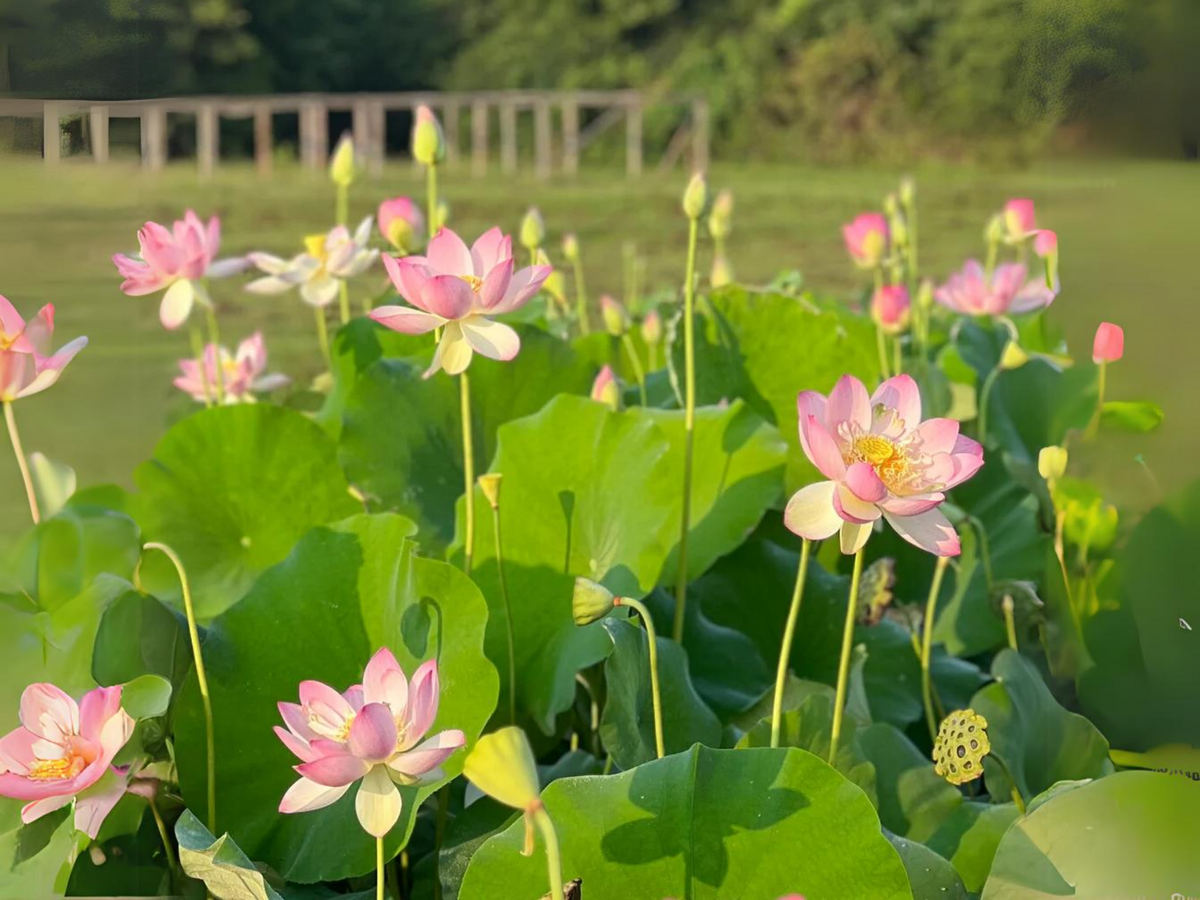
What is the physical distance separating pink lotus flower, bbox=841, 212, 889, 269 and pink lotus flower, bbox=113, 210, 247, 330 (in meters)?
0.47

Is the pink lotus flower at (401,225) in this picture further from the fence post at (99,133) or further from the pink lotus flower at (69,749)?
the pink lotus flower at (69,749)

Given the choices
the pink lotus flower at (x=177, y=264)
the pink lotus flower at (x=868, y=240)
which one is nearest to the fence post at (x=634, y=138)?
the pink lotus flower at (x=868, y=240)

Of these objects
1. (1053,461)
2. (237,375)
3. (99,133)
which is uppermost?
(99,133)

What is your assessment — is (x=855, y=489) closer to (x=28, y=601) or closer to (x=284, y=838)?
(x=284, y=838)

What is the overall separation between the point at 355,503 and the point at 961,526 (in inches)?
12.7

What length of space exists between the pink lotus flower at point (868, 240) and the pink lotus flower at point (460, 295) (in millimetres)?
492

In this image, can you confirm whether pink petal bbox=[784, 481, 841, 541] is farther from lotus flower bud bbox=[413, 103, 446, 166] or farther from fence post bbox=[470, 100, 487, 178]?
fence post bbox=[470, 100, 487, 178]

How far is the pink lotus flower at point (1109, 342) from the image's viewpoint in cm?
42

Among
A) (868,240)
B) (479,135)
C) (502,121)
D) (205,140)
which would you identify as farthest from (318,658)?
(502,121)

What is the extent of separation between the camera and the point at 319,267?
73cm

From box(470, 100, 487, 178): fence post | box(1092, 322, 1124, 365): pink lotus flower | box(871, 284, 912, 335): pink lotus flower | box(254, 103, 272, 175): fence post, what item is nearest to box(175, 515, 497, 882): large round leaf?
box(1092, 322, 1124, 365): pink lotus flower

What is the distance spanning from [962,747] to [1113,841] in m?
0.07

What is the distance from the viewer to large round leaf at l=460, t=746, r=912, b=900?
0.37 meters

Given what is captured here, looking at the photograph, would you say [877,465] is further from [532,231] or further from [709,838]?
[532,231]
